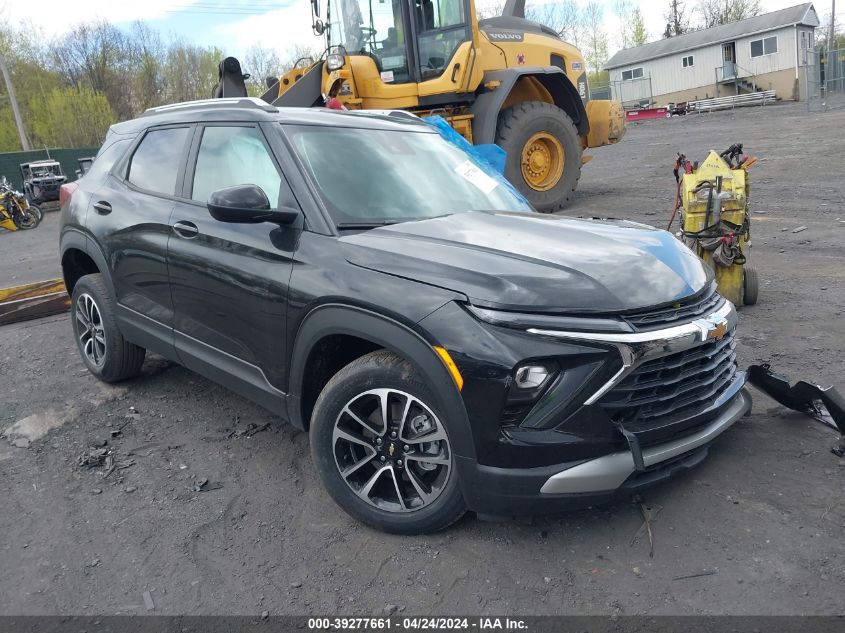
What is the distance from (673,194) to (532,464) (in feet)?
33.4

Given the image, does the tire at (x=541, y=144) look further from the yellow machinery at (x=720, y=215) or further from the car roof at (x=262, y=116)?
the car roof at (x=262, y=116)

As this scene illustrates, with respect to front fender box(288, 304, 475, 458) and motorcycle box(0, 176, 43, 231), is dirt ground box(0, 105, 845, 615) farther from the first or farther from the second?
motorcycle box(0, 176, 43, 231)

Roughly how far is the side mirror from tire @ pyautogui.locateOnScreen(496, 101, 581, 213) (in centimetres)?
758

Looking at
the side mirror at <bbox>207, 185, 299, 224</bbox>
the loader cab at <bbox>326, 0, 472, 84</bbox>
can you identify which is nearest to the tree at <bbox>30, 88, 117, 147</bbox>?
the loader cab at <bbox>326, 0, 472, 84</bbox>

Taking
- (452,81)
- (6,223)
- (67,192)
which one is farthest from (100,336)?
(6,223)

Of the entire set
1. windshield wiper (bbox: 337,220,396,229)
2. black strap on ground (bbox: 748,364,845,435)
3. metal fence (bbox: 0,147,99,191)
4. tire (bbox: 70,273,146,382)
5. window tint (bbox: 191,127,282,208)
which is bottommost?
black strap on ground (bbox: 748,364,845,435)

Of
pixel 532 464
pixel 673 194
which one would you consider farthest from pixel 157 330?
pixel 673 194

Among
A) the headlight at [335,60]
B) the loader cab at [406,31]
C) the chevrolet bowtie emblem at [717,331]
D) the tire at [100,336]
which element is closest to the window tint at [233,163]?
the tire at [100,336]

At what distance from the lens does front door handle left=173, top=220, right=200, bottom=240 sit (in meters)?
3.77

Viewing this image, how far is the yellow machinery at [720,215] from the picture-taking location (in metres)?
5.46

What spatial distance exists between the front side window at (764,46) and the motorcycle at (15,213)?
40693 millimetres

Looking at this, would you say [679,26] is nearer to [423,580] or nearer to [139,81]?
[139,81]

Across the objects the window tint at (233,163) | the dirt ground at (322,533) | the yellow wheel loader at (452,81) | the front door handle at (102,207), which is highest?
the yellow wheel loader at (452,81)

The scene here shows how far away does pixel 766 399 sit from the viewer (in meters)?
3.99
